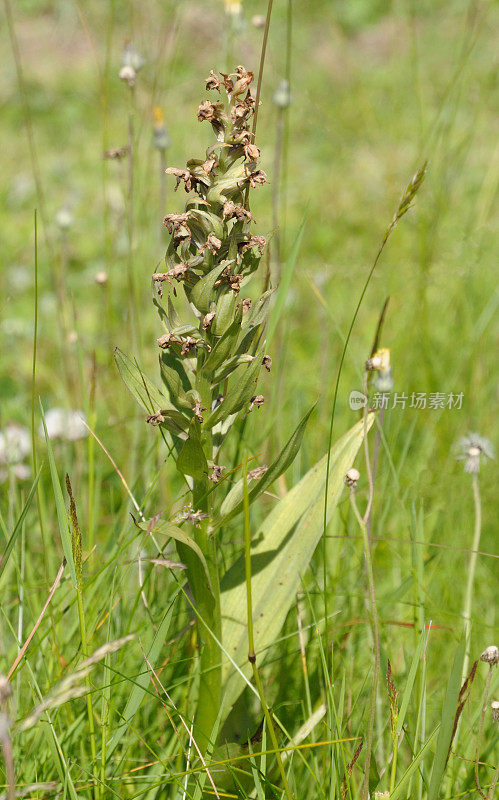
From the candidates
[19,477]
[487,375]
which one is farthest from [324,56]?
[19,477]

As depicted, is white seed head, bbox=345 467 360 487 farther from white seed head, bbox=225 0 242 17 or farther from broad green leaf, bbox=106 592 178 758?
white seed head, bbox=225 0 242 17

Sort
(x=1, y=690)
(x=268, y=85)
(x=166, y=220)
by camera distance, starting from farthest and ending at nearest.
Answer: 1. (x=268, y=85)
2. (x=166, y=220)
3. (x=1, y=690)

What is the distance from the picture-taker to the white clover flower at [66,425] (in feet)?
5.87

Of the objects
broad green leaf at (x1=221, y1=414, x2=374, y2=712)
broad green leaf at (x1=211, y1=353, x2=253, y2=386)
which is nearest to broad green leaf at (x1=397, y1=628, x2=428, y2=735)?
broad green leaf at (x1=221, y1=414, x2=374, y2=712)

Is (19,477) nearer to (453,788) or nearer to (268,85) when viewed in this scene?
(453,788)

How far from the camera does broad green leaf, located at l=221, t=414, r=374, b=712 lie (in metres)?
1.09

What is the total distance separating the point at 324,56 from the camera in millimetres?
5398

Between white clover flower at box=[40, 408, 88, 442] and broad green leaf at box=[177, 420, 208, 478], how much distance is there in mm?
802

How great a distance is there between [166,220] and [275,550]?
506mm

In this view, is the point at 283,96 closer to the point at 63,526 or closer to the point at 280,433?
the point at 280,433

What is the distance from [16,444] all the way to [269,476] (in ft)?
3.10

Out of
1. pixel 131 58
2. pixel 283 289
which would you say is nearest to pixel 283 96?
pixel 131 58

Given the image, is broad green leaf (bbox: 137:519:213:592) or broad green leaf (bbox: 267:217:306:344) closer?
broad green leaf (bbox: 137:519:213:592)

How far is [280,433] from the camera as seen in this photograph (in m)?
1.81
